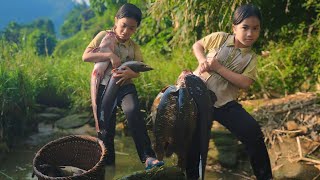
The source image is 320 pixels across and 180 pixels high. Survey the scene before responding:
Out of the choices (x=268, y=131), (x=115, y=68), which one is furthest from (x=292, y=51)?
(x=115, y=68)

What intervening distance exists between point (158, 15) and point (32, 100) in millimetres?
2471

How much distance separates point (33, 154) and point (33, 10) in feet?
412

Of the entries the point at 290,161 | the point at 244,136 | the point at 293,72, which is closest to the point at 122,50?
the point at 244,136

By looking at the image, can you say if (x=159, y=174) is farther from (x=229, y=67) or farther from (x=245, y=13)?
(x=245, y=13)

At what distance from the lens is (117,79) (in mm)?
3699

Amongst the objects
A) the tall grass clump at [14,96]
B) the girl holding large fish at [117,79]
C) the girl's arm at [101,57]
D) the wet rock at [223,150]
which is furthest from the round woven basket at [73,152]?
the tall grass clump at [14,96]

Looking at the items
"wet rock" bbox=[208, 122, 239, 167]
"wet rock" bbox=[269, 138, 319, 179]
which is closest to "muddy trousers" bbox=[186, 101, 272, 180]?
"wet rock" bbox=[269, 138, 319, 179]

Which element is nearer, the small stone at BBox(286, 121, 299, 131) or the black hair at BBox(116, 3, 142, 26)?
the black hair at BBox(116, 3, 142, 26)

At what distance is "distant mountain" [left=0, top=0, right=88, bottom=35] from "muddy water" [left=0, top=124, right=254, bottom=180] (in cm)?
10549

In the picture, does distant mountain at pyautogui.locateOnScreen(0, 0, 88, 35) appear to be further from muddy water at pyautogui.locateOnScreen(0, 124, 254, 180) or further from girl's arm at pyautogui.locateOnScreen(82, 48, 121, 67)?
girl's arm at pyautogui.locateOnScreen(82, 48, 121, 67)

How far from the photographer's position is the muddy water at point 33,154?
15.0 ft

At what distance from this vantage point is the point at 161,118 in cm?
330

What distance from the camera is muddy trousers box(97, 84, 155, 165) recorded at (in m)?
3.71

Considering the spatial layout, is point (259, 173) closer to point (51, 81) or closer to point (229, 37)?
point (229, 37)
